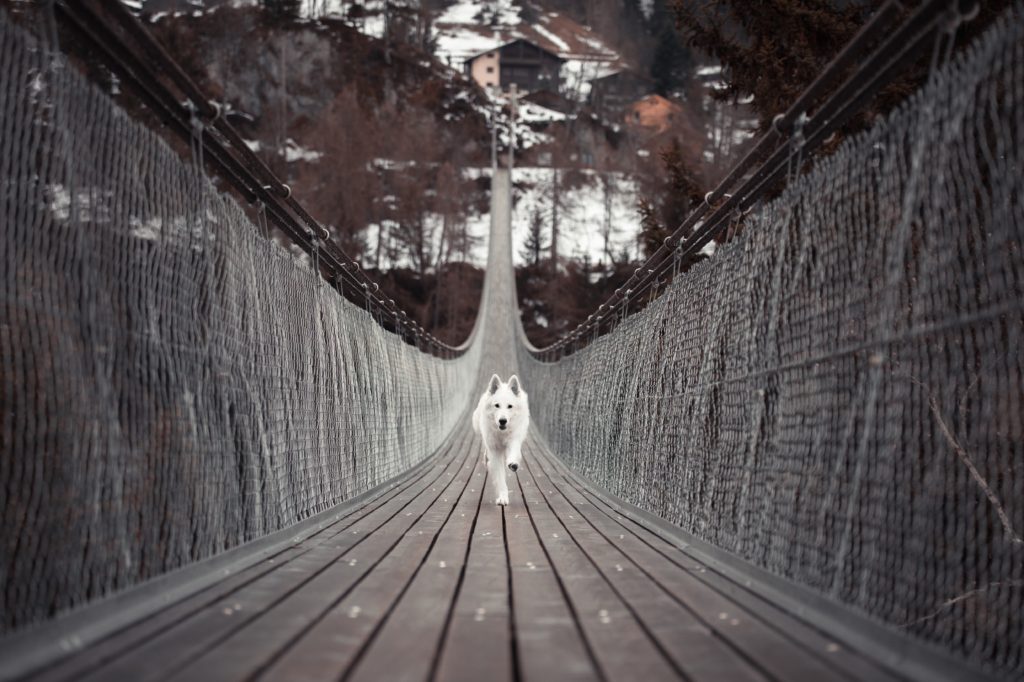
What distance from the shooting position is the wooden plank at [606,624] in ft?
5.10

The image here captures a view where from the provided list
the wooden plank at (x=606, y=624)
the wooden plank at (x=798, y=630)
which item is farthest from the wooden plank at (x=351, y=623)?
the wooden plank at (x=798, y=630)

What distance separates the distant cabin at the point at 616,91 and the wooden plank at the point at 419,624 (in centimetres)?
5107

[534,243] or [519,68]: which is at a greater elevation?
[519,68]

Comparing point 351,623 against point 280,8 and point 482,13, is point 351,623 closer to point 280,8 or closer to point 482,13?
point 280,8

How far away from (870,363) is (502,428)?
3.44 meters

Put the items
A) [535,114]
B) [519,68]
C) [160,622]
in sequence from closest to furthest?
[160,622] < [535,114] < [519,68]

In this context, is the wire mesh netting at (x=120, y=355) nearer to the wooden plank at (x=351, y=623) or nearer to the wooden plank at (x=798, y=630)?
the wooden plank at (x=351, y=623)

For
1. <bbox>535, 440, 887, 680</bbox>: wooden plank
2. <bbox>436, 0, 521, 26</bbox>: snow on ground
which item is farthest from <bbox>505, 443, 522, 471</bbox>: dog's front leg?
<bbox>436, 0, 521, 26</bbox>: snow on ground

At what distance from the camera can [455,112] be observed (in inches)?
1817

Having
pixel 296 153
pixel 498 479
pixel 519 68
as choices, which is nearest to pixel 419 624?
pixel 498 479

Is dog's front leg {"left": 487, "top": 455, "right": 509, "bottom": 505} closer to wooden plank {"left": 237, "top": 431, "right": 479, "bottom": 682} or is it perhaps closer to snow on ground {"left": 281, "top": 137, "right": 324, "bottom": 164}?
wooden plank {"left": 237, "top": 431, "right": 479, "bottom": 682}

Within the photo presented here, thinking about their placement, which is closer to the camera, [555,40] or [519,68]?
[519,68]

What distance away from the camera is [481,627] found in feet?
6.12

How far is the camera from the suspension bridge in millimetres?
1706
